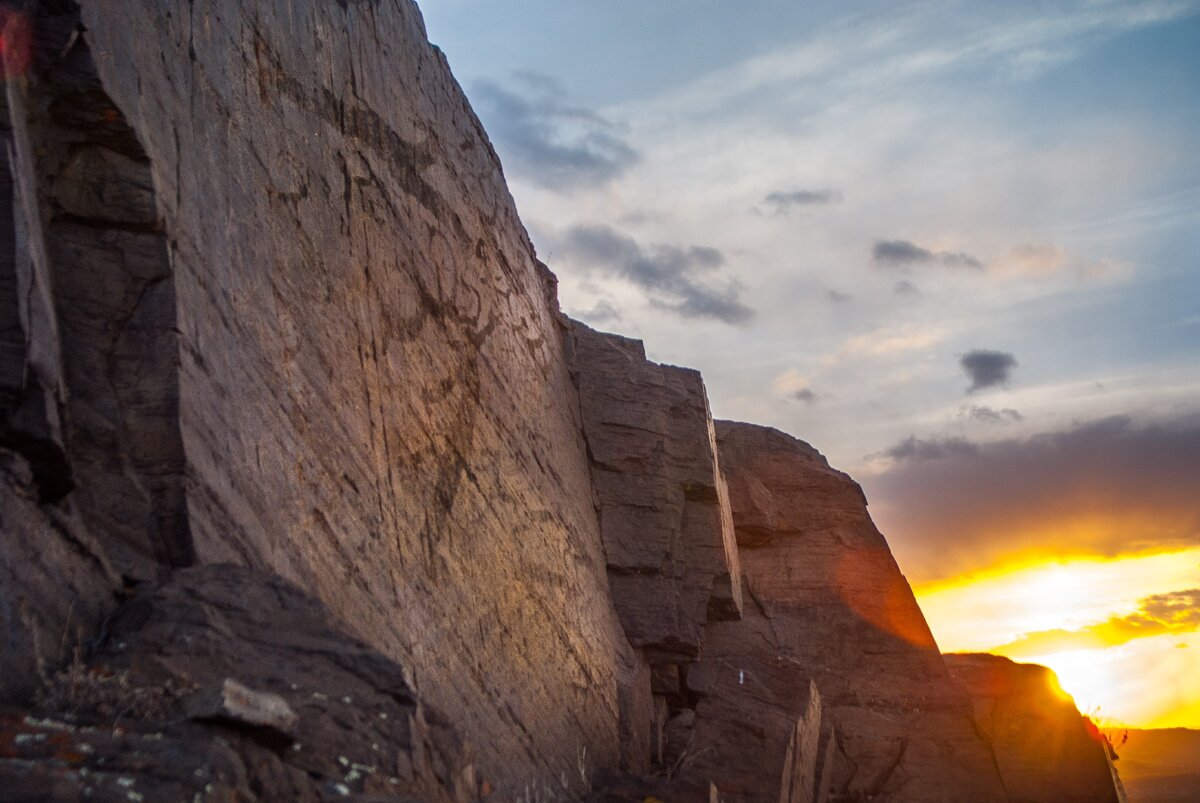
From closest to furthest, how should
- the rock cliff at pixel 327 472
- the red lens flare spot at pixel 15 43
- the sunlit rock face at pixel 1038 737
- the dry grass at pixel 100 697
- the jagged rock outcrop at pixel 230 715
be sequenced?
the jagged rock outcrop at pixel 230 715, the dry grass at pixel 100 697, the rock cliff at pixel 327 472, the red lens flare spot at pixel 15 43, the sunlit rock face at pixel 1038 737

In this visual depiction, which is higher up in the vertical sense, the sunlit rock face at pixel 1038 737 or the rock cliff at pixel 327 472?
the rock cliff at pixel 327 472

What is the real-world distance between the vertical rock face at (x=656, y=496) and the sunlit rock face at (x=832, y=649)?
2.98 ft

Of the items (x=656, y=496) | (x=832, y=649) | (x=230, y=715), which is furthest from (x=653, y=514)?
(x=230, y=715)

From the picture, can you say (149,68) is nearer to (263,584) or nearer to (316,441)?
(316,441)

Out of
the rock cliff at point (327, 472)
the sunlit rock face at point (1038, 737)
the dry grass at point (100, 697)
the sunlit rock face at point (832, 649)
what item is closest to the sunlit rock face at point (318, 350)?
the rock cliff at point (327, 472)

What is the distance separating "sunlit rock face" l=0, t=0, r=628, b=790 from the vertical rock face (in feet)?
1.64

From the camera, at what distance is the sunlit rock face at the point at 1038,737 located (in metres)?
19.8

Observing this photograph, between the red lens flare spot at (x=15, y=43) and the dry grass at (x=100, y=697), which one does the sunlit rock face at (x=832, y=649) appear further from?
the red lens flare spot at (x=15, y=43)

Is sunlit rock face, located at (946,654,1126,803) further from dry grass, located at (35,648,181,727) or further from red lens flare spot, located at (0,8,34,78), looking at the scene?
red lens flare spot, located at (0,8,34,78)

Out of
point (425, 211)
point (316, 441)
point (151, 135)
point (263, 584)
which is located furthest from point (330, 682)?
point (425, 211)

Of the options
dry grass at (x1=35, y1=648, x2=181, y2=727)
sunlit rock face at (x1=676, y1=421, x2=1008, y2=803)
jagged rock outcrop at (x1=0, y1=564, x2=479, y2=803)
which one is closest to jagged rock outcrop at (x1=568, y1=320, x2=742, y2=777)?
sunlit rock face at (x1=676, y1=421, x2=1008, y2=803)

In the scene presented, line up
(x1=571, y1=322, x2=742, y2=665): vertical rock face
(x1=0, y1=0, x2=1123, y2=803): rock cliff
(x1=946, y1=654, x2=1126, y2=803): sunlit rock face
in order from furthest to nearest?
1. (x1=946, y1=654, x2=1126, y2=803): sunlit rock face
2. (x1=571, y1=322, x2=742, y2=665): vertical rock face
3. (x1=0, y1=0, x2=1123, y2=803): rock cliff

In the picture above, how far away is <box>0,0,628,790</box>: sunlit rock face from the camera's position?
7117mm

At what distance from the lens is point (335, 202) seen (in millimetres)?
10586
